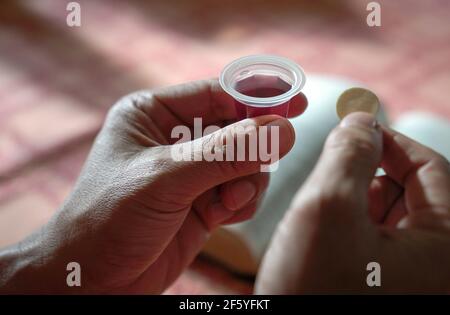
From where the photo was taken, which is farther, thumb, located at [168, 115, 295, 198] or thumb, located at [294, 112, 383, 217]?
thumb, located at [168, 115, 295, 198]

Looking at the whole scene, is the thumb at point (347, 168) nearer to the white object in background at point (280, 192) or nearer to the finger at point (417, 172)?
the finger at point (417, 172)

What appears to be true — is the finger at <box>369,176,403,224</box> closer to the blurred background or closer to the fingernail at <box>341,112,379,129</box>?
the fingernail at <box>341,112,379,129</box>

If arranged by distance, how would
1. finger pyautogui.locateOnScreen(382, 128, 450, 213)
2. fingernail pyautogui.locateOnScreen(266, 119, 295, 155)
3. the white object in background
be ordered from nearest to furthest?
finger pyautogui.locateOnScreen(382, 128, 450, 213), fingernail pyautogui.locateOnScreen(266, 119, 295, 155), the white object in background

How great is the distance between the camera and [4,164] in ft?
5.67

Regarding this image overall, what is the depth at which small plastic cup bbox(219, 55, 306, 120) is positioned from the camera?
2.88ft

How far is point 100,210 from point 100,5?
1875mm

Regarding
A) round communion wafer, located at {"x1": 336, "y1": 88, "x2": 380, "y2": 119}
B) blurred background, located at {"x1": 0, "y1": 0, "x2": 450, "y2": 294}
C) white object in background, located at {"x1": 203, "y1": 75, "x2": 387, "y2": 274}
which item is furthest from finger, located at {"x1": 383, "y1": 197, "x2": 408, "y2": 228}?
blurred background, located at {"x1": 0, "y1": 0, "x2": 450, "y2": 294}

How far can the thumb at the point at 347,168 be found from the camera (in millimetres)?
627

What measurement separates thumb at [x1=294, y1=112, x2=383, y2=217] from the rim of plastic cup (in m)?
0.12

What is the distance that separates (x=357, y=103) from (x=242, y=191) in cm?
27

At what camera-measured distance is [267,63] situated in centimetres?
92
